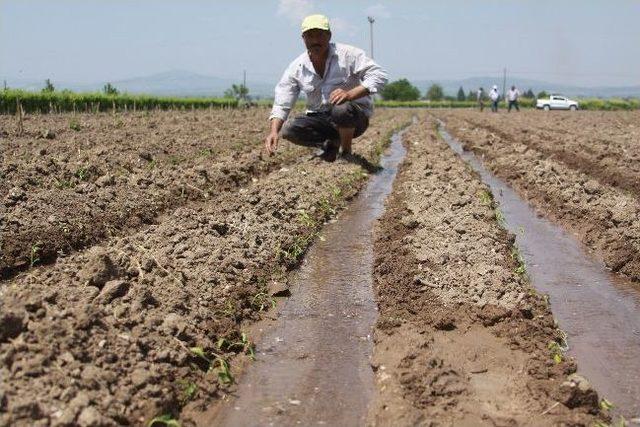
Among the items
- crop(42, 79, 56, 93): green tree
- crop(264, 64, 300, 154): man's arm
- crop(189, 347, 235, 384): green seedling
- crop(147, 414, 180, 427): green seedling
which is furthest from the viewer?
crop(42, 79, 56, 93): green tree

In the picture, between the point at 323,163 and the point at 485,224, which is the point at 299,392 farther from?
the point at 323,163

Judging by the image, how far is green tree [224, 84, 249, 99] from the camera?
2039 inches

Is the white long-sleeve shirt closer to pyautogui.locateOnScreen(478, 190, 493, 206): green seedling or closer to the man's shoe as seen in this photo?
the man's shoe

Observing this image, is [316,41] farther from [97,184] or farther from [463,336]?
[463,336]

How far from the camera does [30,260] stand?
14.1 ft

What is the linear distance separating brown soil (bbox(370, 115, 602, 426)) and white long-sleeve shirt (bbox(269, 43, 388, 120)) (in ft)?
8.59

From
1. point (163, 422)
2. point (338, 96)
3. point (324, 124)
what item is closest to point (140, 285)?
point (163, 422)

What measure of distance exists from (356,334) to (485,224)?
2144 mm

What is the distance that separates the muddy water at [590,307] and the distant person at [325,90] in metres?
2.51

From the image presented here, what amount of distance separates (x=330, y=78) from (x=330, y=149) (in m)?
1.18

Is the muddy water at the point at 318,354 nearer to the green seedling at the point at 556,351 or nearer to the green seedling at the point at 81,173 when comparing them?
the green seedling at the point at 556,351

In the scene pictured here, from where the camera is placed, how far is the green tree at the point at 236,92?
51.8 m

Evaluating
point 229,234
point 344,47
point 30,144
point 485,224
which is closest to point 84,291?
point 229,234

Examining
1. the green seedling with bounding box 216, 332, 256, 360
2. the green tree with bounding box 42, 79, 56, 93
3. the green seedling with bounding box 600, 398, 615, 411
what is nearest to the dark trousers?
the green seedling with bounding box 216, 332, 256, 360
